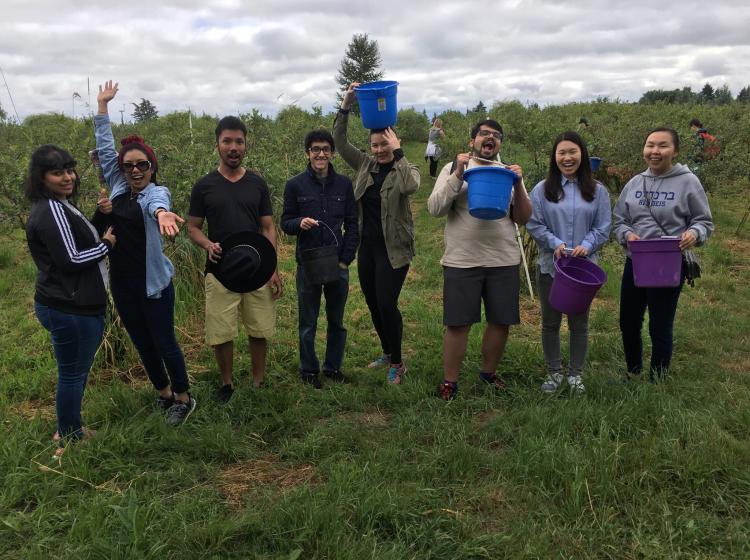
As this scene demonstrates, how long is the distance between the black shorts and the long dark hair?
19.0 inches

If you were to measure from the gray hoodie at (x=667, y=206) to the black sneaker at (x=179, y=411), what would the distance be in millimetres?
2643

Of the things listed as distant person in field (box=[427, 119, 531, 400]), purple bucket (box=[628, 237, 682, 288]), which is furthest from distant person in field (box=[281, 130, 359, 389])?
purple bucket (box=[628, 237, 682, 288])

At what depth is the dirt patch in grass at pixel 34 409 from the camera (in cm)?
290

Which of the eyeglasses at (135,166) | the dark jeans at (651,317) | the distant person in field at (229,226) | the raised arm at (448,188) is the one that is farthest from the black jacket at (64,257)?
the dark jeans at (651,317)

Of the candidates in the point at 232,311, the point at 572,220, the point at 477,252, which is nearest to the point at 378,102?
the point at 477,252

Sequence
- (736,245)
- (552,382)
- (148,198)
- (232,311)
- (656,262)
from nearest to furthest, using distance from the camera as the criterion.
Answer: (148,198)
(656,262)
(232,311)
(552,382)
(736,245)

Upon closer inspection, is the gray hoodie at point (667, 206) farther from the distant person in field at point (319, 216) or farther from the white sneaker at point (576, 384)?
the distant person in field at point (319, 216)

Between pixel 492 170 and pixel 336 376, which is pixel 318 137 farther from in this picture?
pixel 336 376

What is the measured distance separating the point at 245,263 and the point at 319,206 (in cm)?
60

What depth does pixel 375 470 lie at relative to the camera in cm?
229

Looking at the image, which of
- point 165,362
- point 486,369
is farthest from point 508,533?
point 165,362

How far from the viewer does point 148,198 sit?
250 centimetres

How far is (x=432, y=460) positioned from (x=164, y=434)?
136 centimetres

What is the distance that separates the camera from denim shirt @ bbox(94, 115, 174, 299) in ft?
8.30
